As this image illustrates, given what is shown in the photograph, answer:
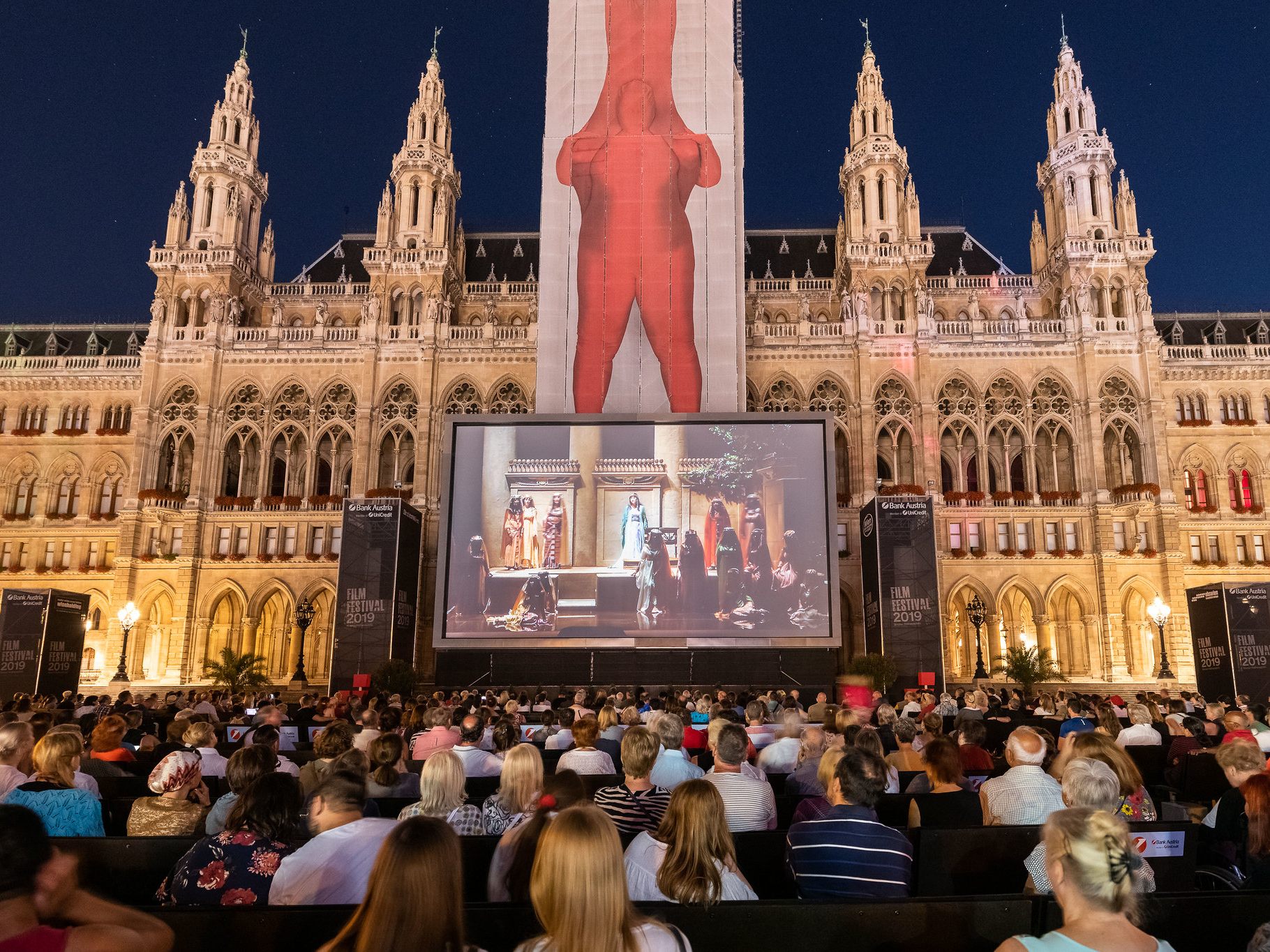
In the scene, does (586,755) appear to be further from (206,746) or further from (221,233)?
(221,233)

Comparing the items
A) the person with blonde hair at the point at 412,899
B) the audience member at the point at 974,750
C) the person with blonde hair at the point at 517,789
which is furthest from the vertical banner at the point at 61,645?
the person with blonde hair at the point at 412,899

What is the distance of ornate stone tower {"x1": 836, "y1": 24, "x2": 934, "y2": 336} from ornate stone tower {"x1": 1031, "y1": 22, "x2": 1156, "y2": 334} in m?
6.14

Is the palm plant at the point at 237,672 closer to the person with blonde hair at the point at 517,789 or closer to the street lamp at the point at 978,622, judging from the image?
the street lamp at the point at 978,622

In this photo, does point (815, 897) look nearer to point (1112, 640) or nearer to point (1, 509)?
point (1112, 640)

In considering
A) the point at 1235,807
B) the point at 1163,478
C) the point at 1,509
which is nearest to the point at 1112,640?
the point at 1163,478

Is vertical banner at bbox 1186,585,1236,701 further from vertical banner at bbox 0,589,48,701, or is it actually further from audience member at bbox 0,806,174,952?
vertical banner at bbox 0,589,48,701

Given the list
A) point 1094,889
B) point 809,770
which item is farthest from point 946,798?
point 1094,889

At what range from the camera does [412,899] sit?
2867mm

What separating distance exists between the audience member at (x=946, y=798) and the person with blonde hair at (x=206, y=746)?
5584mm

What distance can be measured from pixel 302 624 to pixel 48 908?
33.1m

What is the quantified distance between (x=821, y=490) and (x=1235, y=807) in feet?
74.7

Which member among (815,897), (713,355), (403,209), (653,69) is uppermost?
(653,69)

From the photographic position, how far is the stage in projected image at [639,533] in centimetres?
2817

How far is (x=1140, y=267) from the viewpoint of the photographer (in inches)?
1561
